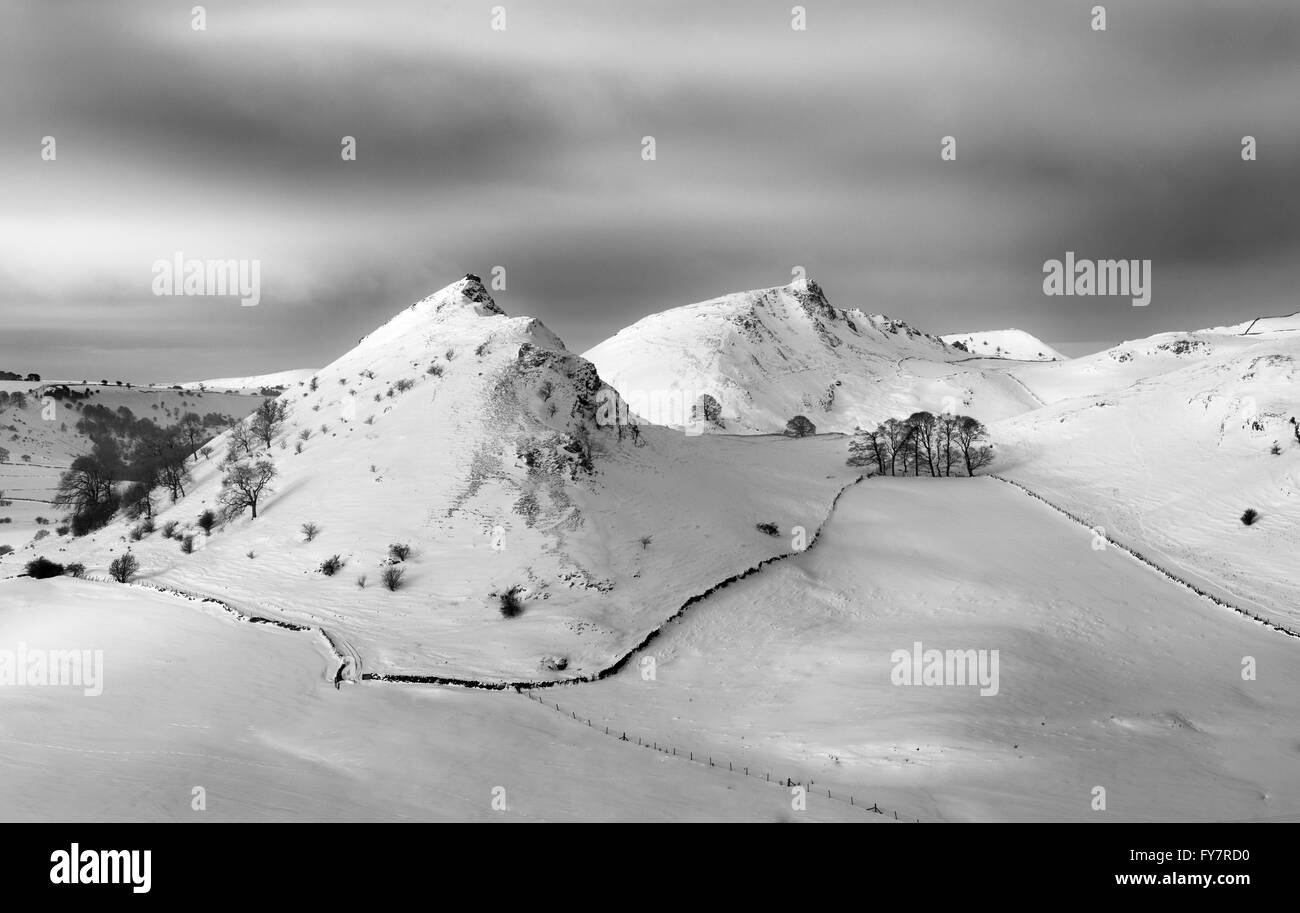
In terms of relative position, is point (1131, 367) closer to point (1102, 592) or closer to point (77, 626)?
point (1102, 592)

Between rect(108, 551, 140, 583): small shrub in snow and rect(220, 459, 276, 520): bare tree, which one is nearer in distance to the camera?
rect(108, 551, 140, 583): small shrub in snow

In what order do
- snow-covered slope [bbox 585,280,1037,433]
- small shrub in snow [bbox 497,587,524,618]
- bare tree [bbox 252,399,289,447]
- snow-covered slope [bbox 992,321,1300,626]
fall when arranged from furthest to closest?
snow-covered slope [bbox 585,280,1037,433] < bare tree [bbox 252,399,289,447] < snow-covered slope [bbox 992,321,1300,626] < small shrub in snow [bbox 497,587,524,618]

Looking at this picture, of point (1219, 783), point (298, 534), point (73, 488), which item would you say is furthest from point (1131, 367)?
point (73, 488)

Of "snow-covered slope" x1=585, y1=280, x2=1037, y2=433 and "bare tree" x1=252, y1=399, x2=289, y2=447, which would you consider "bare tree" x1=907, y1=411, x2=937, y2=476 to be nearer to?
"snow-covered slope" x1=585, y1=280, x2=1037, y2=433

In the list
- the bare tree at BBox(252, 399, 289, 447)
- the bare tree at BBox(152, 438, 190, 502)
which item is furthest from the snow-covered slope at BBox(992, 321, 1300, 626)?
the bare tree at BBox(152, 438, 190, 502)

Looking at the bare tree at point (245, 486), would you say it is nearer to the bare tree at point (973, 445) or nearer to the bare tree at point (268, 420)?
the bare tree at point (268, 420)

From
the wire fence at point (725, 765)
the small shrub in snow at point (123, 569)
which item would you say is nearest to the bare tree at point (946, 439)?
the wire fence at point (725, 765)

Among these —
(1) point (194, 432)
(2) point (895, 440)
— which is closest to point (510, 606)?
(2) point (895, 440)
